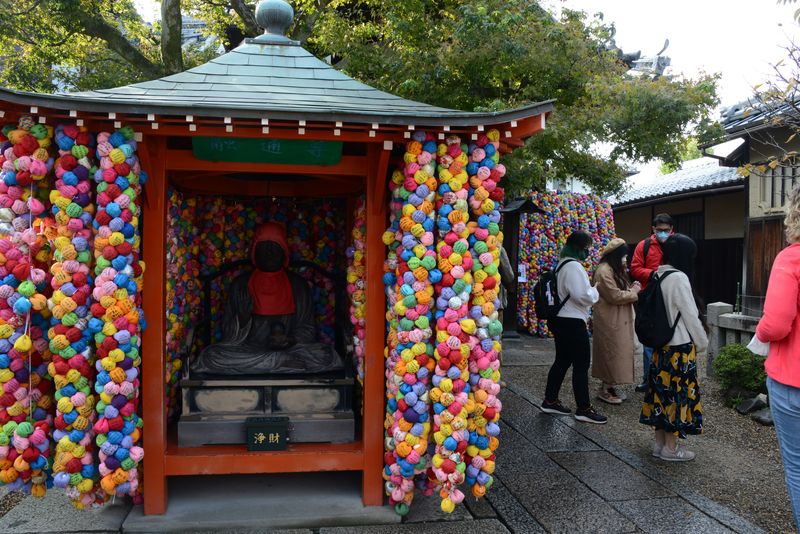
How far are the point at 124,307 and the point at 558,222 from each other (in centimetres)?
1022

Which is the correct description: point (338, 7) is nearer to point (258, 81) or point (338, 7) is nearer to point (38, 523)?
point (258, 81)

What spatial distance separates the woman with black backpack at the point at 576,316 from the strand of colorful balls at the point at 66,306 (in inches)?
163

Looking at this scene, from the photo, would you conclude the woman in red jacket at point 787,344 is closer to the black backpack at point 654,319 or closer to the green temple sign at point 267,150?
the black backpack at point 654,319

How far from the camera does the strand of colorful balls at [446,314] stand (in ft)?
12.4

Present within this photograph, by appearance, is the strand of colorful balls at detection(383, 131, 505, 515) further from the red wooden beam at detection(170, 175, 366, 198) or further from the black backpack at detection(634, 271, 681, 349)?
the black backpack at detection(634, 271, 681, 349)

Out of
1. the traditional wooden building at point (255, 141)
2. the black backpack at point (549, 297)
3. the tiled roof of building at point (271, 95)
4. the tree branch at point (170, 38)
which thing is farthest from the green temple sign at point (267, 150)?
the tree branch at point (170, 38)

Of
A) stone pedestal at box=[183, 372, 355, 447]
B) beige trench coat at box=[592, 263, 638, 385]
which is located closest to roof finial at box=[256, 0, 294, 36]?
stone pedestal at box=[183, 372, 355, 447]

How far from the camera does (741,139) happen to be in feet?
29.2

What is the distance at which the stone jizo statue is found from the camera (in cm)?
504

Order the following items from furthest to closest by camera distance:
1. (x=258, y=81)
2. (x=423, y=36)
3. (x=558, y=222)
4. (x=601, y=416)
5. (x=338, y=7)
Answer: (x=558, y=222), (x=338, y=7), (x=423, y=36), (x=601, y=416), (x=258, y=81)

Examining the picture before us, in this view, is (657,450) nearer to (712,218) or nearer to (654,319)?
(654,319)

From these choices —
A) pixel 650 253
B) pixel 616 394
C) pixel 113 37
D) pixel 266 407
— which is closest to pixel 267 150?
pixel 266 407

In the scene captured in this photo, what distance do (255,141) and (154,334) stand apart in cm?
147

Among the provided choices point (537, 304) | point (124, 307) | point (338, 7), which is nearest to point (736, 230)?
point (537, 304)
